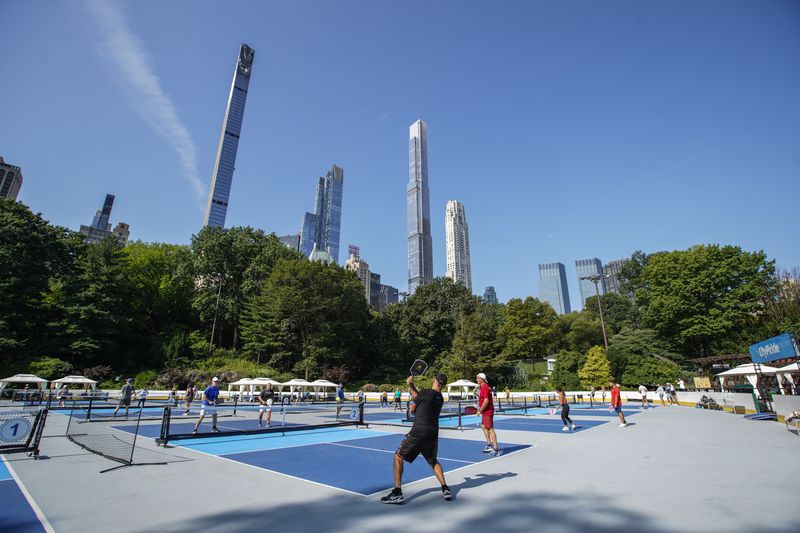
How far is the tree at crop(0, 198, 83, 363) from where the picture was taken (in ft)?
124

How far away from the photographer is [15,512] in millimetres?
5105

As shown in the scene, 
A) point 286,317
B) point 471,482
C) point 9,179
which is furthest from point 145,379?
→ point 9,179

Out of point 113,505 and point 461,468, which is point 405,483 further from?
point 113,505

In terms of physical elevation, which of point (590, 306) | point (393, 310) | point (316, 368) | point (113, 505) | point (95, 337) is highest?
point (590, 306)

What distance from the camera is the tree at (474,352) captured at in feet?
156

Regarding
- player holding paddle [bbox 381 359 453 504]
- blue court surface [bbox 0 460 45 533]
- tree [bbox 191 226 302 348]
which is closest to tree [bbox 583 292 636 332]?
tree [bbox 191 226 302 348]

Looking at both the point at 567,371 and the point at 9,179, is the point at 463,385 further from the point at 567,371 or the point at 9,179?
the point at 9,179

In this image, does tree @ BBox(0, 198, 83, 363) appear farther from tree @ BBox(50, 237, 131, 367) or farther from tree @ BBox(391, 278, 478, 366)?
tree @ BBox(391, 278, 478, 366)

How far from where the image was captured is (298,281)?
49.0m

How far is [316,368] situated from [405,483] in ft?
141

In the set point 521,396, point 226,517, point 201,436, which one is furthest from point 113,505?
point 521,396

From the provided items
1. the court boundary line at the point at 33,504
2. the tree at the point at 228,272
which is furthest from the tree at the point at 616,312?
the court boundary line at the point at 33,504

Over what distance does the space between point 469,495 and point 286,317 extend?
45.6 metres

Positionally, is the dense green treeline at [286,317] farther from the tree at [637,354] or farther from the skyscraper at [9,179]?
the skyscraper at [9,179]
